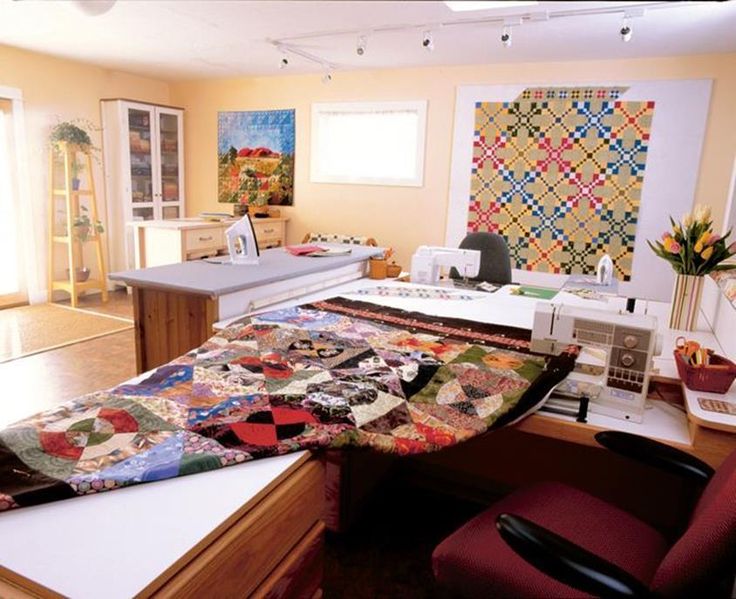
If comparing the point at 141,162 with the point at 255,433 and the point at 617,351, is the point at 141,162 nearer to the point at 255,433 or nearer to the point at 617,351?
the point at 255,433

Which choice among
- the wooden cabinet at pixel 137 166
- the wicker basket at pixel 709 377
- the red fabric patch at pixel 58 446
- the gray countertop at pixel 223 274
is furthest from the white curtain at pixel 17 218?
the wicker basket at pixel 709 377

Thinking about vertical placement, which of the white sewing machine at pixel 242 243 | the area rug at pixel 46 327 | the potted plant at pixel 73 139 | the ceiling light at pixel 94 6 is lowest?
the area rug at pixel 46 327

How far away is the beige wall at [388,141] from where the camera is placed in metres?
3.95

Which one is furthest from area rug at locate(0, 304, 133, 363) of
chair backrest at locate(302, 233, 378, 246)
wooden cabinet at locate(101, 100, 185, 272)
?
chair backrest at locate(302, 233, 378, 246)

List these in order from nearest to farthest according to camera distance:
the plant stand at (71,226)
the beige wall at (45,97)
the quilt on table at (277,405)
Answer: the quilt on table at (277,405), the beige wall at (45,97), the plant stand at (71,226)

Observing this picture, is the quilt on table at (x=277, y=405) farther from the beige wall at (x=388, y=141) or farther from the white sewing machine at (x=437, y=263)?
the beige wall at (x=388, y=141)

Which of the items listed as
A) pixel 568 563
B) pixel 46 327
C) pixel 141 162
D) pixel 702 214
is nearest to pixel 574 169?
pixel 702 214

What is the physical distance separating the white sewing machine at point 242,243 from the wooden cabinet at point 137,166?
132 inches

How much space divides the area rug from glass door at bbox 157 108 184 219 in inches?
63.1

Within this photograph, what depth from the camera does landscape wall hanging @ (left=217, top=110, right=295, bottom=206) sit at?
18.1 feet

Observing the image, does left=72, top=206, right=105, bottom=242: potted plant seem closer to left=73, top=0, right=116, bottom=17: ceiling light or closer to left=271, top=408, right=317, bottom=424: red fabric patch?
left=271, top=408, right=317, bottom=424: red fabric patch

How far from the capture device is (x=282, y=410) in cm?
127

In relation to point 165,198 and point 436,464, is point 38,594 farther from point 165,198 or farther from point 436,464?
point 165,198

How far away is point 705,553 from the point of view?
0.94 meters
